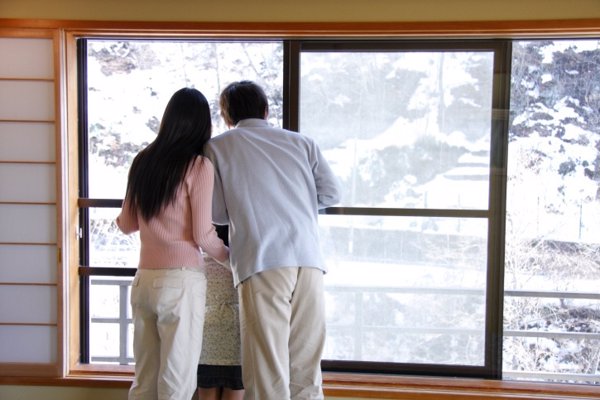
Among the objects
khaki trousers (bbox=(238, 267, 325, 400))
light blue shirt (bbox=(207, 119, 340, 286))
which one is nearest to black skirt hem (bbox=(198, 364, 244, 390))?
khaki trousers (bbox=(238, 267, 325, 400))

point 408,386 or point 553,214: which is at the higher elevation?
point 553,214

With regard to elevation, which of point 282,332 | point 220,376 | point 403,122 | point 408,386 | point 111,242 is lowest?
point 408,386

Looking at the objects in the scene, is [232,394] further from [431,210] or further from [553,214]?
[553,214]

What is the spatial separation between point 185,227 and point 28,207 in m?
1.04

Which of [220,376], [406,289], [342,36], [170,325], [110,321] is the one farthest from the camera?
Result: [110,321]

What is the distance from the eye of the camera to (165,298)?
1.79m

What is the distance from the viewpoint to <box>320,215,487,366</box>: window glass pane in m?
2.44

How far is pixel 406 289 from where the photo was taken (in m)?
2.48

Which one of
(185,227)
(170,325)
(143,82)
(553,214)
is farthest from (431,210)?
(143,82)

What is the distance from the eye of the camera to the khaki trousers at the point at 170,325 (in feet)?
5.90

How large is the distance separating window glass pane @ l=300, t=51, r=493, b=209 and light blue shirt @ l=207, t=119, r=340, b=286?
51 centimetres

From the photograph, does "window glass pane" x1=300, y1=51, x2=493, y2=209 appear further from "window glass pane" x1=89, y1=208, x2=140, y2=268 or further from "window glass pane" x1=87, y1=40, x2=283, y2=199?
"window glass pane" x1=89, y1=208, x2=140, y2=268

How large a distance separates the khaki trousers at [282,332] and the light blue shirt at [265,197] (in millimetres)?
56

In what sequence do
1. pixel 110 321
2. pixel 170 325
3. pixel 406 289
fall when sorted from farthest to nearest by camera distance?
pixel 110 321 → pixel 406 289 → pixel 170 325
